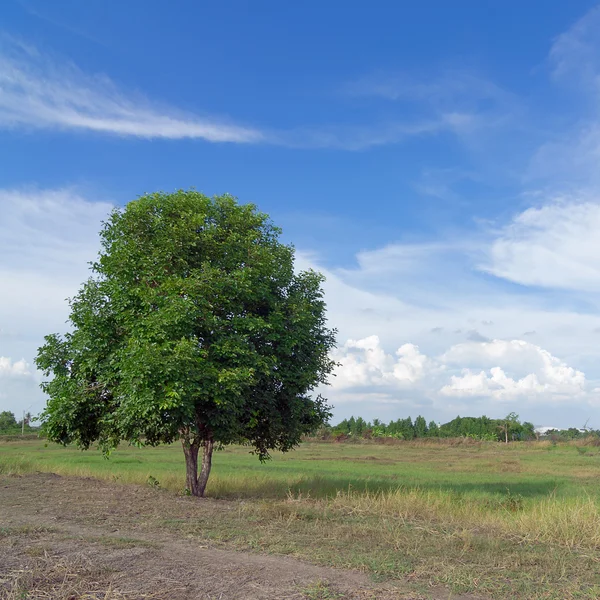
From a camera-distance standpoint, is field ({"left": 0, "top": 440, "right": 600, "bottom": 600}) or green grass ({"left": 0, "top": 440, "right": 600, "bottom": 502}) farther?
green grass ({"left": 0, "top": 440, "right": 600, "bottom": 502})

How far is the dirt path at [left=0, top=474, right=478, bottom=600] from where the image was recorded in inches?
271

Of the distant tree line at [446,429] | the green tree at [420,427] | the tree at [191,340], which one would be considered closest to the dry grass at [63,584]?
the tree at [191,340]

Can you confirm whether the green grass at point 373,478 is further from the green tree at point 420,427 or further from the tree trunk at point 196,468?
the green tree at point 420,427

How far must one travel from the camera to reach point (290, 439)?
1828cm

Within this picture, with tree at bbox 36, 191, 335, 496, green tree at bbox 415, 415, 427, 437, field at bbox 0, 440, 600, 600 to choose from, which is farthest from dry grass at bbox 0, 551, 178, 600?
green tree at bbox 415, 415, 427, 437

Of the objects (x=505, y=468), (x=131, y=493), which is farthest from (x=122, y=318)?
(x=505, y=468)

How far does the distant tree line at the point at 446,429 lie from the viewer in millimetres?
96500

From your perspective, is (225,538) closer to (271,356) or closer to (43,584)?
(43,584)

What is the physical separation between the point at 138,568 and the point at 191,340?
6754mm

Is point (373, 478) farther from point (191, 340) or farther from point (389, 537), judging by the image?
point (389, 537)

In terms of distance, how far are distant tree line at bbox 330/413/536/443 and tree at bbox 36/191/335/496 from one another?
2889 inches

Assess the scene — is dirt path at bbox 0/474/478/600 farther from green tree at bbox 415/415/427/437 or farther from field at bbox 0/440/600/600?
green tree at bbox 415/415/427/437

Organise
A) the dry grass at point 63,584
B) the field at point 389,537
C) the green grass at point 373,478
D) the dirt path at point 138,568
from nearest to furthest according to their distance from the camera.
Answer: the dry grass at point 63,584, the dirt path at point 138,568, the field at point 389,537, the green grass at point 373,478

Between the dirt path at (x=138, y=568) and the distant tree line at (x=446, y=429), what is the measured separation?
80.1 meters
